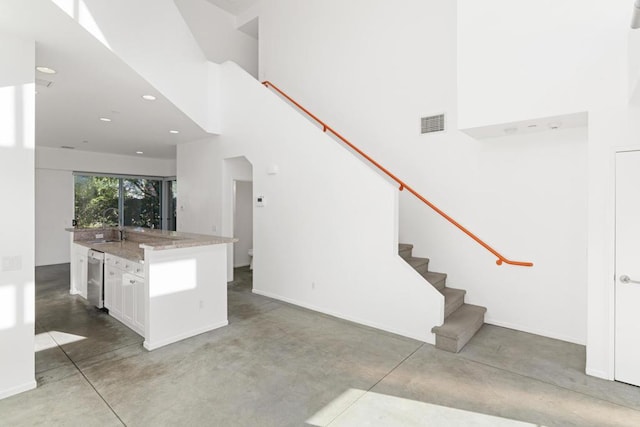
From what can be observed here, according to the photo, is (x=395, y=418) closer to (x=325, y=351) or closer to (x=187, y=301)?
(x=325, y=351)

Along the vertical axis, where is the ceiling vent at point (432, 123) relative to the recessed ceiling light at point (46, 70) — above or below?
below

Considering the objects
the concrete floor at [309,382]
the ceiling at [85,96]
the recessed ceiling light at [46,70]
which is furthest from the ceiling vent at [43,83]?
the concrete floor at [309,382]

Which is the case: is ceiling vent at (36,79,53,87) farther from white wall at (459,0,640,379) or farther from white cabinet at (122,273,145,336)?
white wall at (459,0,640,379)

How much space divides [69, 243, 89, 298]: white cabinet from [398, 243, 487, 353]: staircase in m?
5.14

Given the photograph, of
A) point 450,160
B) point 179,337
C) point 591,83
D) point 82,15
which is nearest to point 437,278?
point 450,160

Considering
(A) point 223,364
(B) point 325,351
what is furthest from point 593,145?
(A) point 223,364

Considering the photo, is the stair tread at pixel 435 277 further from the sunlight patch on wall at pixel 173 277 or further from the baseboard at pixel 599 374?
the sunlight patch on wall at pixel 173 277

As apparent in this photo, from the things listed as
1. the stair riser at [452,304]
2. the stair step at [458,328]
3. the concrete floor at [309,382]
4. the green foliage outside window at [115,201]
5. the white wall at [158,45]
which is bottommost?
the concrete floor at [309,382]

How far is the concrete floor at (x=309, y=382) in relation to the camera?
2607 millimetres

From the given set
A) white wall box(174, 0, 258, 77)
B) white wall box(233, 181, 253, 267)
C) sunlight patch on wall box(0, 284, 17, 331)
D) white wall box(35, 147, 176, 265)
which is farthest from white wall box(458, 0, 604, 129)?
white wall box(35, 147, 176, 265)

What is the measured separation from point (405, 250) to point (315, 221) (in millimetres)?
1410

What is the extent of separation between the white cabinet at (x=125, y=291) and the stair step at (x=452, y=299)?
370 centimetres

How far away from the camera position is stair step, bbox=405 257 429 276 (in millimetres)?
4738

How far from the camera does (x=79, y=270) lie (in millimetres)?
5898
